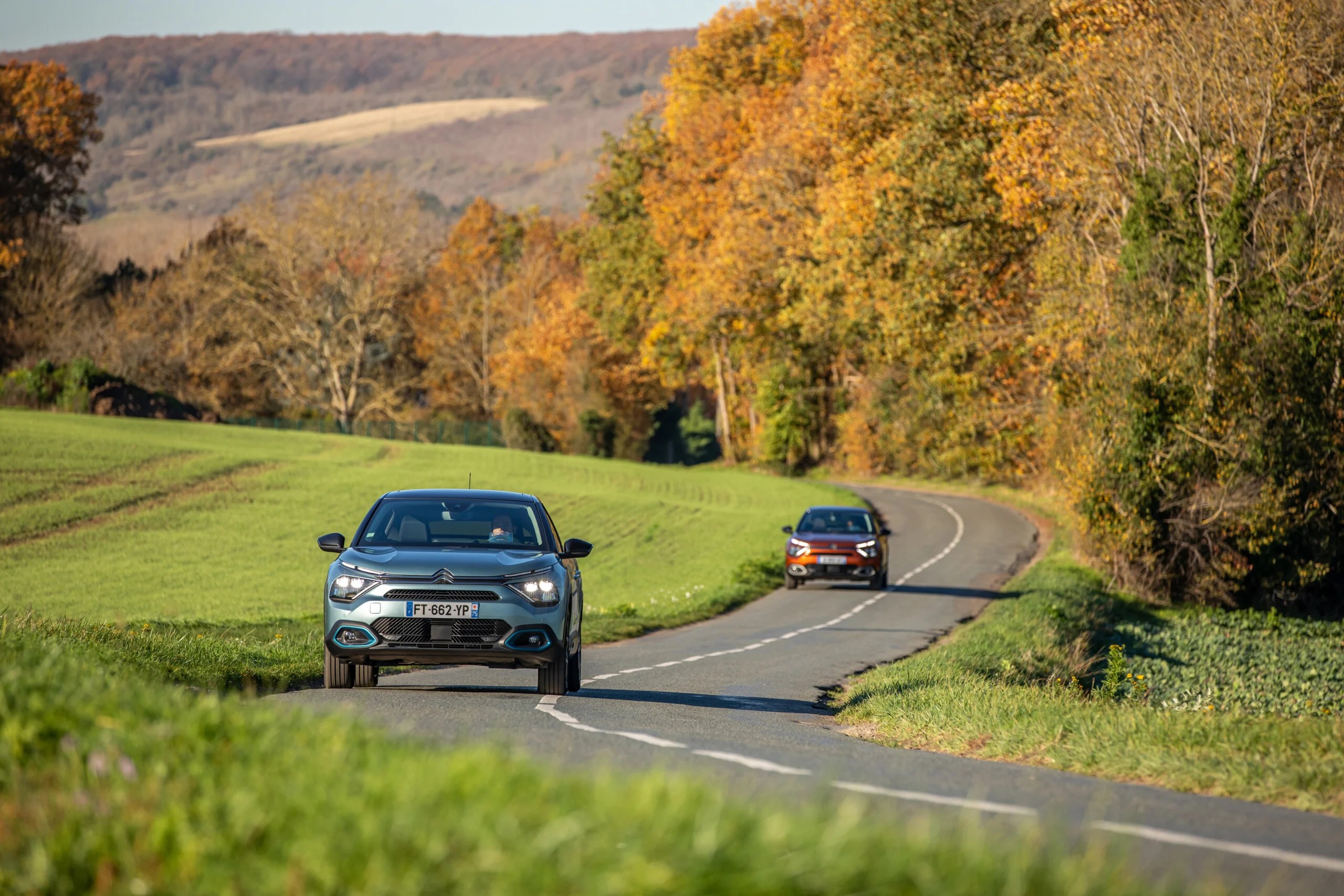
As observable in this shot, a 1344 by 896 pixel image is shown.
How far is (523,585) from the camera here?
41.1 feet

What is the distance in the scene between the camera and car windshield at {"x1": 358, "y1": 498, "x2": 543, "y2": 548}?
13.7 metres

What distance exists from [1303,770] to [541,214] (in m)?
112

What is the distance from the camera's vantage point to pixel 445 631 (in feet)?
40.2

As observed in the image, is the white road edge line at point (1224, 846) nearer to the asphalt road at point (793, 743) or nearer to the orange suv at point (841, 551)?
the asphalt road at point (793, 743)

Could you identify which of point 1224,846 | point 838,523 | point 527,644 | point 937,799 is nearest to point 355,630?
point 527,644

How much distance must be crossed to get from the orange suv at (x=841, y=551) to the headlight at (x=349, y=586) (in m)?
19.8

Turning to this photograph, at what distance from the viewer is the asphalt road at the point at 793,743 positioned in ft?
21.8

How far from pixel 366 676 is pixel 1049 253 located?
2467 centimetres

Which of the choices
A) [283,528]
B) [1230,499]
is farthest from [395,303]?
[1230,499]

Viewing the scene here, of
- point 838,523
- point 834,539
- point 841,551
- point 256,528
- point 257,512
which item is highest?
point 838,523

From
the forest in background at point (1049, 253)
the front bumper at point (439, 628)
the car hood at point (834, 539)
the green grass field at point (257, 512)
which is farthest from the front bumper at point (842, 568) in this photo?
the front bumper at point (439, 628)

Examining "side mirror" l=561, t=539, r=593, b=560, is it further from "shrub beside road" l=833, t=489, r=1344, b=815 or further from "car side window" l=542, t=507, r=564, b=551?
"shrub beside road" l=833, t=489, r=1344, b=815

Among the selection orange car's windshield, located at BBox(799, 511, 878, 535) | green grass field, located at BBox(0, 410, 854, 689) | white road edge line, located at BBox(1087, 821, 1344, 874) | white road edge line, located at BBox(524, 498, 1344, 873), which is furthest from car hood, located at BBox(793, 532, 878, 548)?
white road edge line, located at BBox(1087, 821, 1344, 874)

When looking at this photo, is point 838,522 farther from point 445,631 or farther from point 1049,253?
point 445,631
